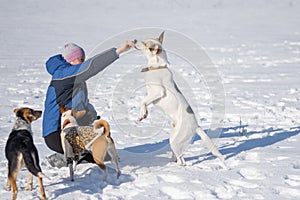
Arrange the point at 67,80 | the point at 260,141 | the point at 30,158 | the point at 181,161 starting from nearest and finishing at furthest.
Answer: the point at 30,158
the point at 67,80
the point at 181,161
the point at 260,141

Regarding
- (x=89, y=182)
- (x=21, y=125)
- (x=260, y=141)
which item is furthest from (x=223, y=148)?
(x=21, y=125)

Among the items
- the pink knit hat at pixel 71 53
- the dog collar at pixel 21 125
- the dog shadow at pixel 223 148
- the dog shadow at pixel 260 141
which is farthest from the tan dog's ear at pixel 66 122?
the dog shadow at pixel 260 141

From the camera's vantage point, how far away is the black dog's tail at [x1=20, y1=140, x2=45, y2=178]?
3414 mm

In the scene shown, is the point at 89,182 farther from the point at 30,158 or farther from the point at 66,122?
the point at 30,158

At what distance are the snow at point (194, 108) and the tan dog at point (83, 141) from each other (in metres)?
0.24

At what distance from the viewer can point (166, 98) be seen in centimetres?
440

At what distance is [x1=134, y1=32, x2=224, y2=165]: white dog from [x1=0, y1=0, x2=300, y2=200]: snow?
1.18 ft

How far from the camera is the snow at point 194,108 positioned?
3994 mm

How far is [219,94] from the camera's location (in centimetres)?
841

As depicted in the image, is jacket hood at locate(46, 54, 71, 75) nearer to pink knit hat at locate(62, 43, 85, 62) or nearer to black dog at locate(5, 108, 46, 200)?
pink knit hat at locate(62, 43, 85, 62)

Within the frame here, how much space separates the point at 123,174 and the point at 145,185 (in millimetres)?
373

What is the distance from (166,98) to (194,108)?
2.97 metres

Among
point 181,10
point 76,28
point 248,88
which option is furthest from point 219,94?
point 181,10

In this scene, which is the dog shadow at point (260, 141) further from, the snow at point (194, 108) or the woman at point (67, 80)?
the woman at point (67, 80)
